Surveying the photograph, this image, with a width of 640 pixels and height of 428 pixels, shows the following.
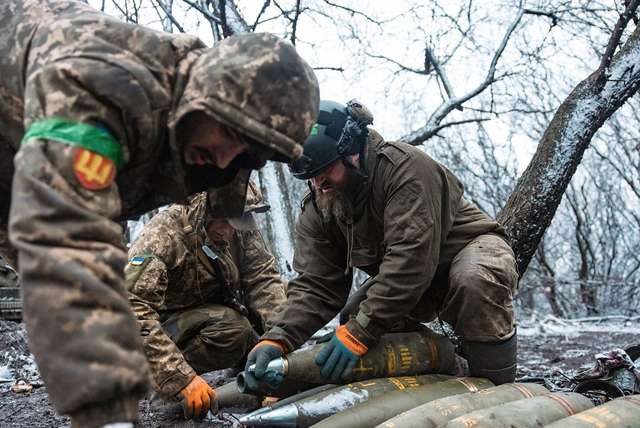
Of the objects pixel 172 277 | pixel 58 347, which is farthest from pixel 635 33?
pixel 58 347

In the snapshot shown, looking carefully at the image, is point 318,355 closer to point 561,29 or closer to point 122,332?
point 122,332

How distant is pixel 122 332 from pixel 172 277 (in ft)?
7.92

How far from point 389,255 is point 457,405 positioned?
86 cm

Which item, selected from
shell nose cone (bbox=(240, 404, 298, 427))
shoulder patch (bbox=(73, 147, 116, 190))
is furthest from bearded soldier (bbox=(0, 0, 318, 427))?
shell nose cone (bbox=(240, 404, 298, 427))

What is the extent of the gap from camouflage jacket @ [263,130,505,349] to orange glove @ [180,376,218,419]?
0.46 meters

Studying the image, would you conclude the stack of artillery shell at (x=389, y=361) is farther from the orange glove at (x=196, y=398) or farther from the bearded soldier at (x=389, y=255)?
the orange glove at (x=196, y=398)

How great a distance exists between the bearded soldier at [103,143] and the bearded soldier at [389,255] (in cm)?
115

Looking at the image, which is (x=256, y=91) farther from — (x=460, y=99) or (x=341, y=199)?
(x=460, y=99)

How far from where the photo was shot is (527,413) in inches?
109

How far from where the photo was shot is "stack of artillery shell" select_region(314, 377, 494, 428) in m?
2.87

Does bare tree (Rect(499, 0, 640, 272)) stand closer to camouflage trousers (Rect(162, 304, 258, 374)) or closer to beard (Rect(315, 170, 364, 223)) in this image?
beard (Rect(315, 170, 364, 223))

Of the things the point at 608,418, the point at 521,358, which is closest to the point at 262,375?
the point at 608,418

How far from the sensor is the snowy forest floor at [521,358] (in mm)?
3668

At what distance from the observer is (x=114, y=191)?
179 centimetres
